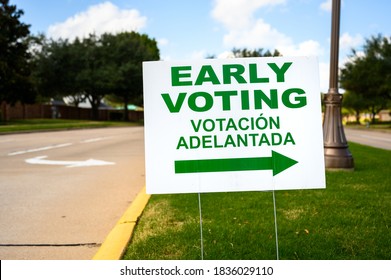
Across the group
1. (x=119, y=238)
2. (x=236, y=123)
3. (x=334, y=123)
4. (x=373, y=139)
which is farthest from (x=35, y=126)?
(x=236, y=123)

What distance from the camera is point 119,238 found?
4039 millimetres

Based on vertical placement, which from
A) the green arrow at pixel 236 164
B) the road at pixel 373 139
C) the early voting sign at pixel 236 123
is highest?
the early voting sign at pixel 236 123

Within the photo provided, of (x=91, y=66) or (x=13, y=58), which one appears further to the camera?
(x=91, y=66)

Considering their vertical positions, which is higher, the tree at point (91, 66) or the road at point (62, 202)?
the tree at point (91, 66)

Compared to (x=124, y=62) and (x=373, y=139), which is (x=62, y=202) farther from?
(x=124, y=62)

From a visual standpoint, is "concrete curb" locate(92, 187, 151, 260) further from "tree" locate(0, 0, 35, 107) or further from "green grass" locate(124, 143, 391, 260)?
"tree" locate(0, 0, 35, 107)

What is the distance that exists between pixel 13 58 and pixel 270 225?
119ft

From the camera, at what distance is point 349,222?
4.41 m

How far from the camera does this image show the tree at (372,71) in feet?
124

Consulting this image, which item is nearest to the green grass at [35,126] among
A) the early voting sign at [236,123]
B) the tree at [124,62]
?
the tree at [124,62]

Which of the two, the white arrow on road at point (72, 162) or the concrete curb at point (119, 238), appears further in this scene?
the white arrow on road at point (72, 162)

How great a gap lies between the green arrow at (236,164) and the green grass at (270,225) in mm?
789

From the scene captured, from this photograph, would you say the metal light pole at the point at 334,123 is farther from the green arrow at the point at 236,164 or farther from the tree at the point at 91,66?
the tree at the point at 91,66
